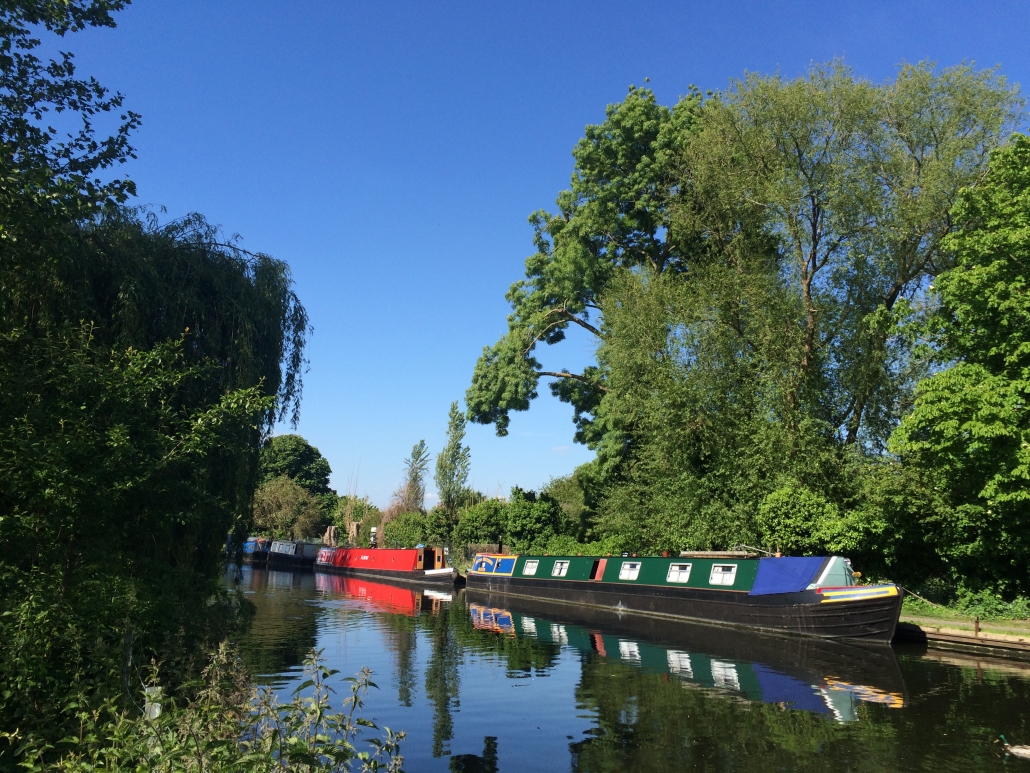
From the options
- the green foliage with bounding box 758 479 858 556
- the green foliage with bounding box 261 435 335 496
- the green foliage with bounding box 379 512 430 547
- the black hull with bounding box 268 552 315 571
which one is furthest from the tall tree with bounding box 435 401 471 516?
the green foliage with bounding box 261 435 335 496

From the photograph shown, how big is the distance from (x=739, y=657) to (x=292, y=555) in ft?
140

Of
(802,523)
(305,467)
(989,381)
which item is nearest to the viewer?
(989,381)

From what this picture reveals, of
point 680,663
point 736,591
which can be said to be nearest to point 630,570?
point 736,591

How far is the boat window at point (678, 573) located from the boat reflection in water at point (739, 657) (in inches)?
51.2

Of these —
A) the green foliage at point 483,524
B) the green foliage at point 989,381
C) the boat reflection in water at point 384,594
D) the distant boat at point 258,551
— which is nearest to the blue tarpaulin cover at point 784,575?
the green foliage at point 989,381

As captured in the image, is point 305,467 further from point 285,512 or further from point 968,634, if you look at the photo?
point 968,634

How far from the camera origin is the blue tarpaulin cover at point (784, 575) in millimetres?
20734

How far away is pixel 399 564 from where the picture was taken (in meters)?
42.7

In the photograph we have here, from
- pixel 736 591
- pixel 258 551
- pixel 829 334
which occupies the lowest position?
pixel 736 591

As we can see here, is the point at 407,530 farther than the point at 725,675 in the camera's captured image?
Yes

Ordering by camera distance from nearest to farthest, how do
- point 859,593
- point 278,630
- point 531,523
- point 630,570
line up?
1. point 859,593
2. point 278,630
3. point 630,570
4. point 531,523

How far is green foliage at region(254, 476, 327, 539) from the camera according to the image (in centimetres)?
6319

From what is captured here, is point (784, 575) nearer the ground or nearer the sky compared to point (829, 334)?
nearer the ground

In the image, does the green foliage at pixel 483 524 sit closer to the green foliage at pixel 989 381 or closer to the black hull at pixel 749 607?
the black hull at pixel 749 607
